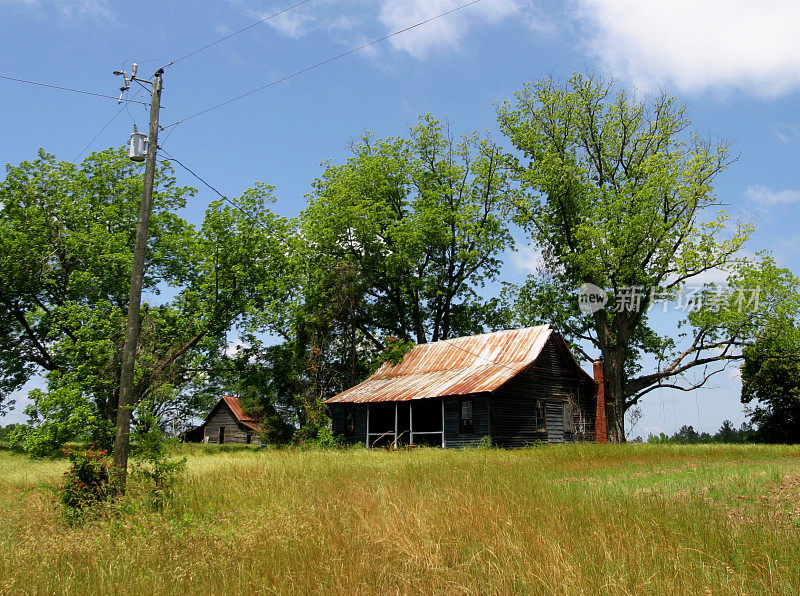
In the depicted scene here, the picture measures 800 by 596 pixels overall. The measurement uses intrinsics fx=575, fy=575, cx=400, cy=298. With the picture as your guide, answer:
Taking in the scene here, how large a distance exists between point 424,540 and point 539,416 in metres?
22.7

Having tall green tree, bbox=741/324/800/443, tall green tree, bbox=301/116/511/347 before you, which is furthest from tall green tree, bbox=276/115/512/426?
tall green tree, bbox=741/324/800/443

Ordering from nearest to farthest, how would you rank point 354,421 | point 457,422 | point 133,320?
point 133,320, point 457,422, point 354,421

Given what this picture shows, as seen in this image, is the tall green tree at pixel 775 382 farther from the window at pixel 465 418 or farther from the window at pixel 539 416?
the window at pixel 465 418

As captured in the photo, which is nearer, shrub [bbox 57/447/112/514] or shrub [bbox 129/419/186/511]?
shrub [bbox 129/419/186/511]

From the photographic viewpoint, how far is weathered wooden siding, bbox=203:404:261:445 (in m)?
52.2

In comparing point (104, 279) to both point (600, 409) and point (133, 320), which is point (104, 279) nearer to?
point (133, 320)

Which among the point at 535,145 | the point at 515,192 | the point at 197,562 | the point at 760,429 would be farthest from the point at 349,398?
the point at 760,429

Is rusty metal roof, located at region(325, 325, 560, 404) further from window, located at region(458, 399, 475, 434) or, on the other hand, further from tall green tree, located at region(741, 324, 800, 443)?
tall green tree, located at region(741, 324, 800, 443)

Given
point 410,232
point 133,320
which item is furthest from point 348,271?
point 133,320

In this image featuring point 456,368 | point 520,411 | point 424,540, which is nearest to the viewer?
point 424,540

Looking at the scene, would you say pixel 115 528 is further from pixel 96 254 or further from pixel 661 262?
pixel 661 262

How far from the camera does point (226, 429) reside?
54.4m

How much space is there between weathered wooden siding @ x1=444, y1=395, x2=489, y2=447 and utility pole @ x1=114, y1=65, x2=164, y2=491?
1678 cm

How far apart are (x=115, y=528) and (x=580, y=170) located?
3300cm
